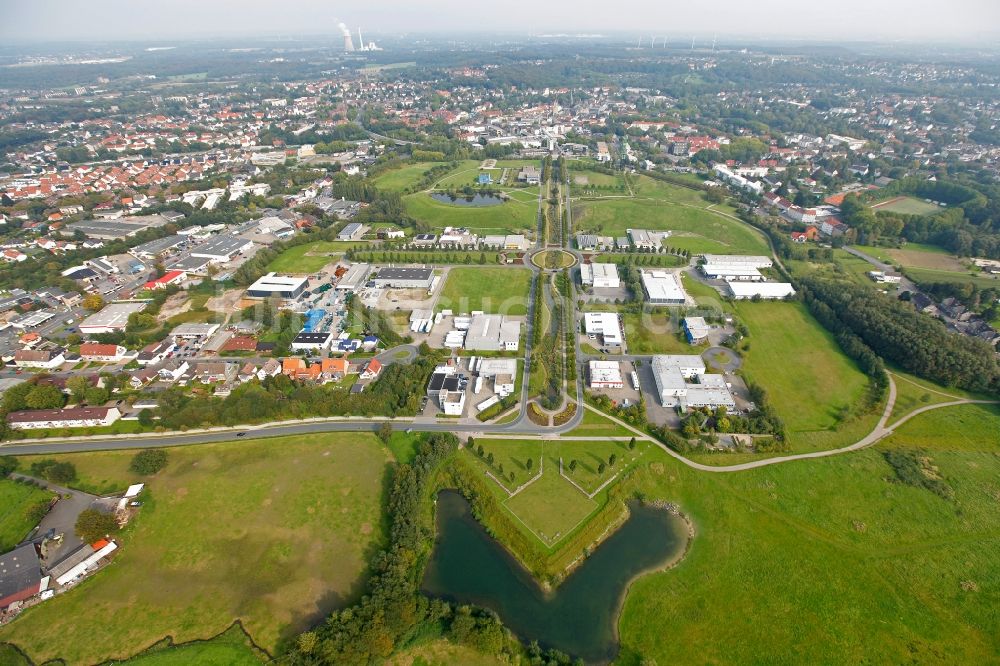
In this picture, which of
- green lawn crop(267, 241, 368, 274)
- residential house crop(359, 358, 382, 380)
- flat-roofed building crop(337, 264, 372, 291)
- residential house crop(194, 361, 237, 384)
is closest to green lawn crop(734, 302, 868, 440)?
residential house crop(359, 358, 382, 380)

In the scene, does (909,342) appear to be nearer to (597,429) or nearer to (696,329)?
(696,329)

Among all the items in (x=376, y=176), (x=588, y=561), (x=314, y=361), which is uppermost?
(x=376, y=176)

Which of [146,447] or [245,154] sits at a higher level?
[245,154]

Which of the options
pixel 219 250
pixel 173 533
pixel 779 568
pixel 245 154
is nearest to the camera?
pixel 779 568

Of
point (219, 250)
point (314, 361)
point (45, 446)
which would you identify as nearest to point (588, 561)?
point (314, 361)

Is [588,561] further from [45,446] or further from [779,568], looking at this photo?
[45,446]

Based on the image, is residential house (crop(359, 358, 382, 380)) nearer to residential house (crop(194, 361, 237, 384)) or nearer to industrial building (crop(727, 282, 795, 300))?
residential house (crop(194, 361, 237, 384))
